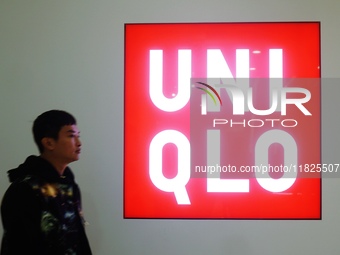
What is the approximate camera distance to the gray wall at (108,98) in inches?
108

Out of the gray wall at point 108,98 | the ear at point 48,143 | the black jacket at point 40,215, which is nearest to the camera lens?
the black jacket at point 40,215

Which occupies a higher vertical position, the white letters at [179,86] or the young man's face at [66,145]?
the white letters at [179,86]

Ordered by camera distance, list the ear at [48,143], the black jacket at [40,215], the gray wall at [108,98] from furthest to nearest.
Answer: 1. the gray wall at [108,98]
2. the ear at [48,143]
3. the black jacket at [40,215]

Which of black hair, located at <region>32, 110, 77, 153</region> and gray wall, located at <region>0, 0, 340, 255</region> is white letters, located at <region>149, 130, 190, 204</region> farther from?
black hair, located at <region>32, 110, 77, 153</region>

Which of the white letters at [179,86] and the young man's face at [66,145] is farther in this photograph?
the white letters at [179,86]

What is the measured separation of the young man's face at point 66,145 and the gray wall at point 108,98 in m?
0.80

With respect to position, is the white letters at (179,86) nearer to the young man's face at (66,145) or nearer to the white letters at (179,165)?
the white letters at (179,165)

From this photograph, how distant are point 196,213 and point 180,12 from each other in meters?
1.45

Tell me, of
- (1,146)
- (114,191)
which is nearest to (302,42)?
(114,191)

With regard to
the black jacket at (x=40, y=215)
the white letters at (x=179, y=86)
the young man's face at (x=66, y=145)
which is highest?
the white letters at (x=179, y=86)

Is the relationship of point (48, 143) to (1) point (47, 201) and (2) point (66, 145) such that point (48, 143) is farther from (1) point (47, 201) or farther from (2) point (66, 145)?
A: (1) point (47, 201)

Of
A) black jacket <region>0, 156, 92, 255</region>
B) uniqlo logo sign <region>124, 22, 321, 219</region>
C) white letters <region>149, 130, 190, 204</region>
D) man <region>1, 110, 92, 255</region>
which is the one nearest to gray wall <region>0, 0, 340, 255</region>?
uniqlo logo sign <region>124, 22, 321, 219</region>

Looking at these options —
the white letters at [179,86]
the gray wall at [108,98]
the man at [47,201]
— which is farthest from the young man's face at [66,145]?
the white letters at [179,86]

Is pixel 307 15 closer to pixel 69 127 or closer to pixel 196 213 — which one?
pixel 196 213
